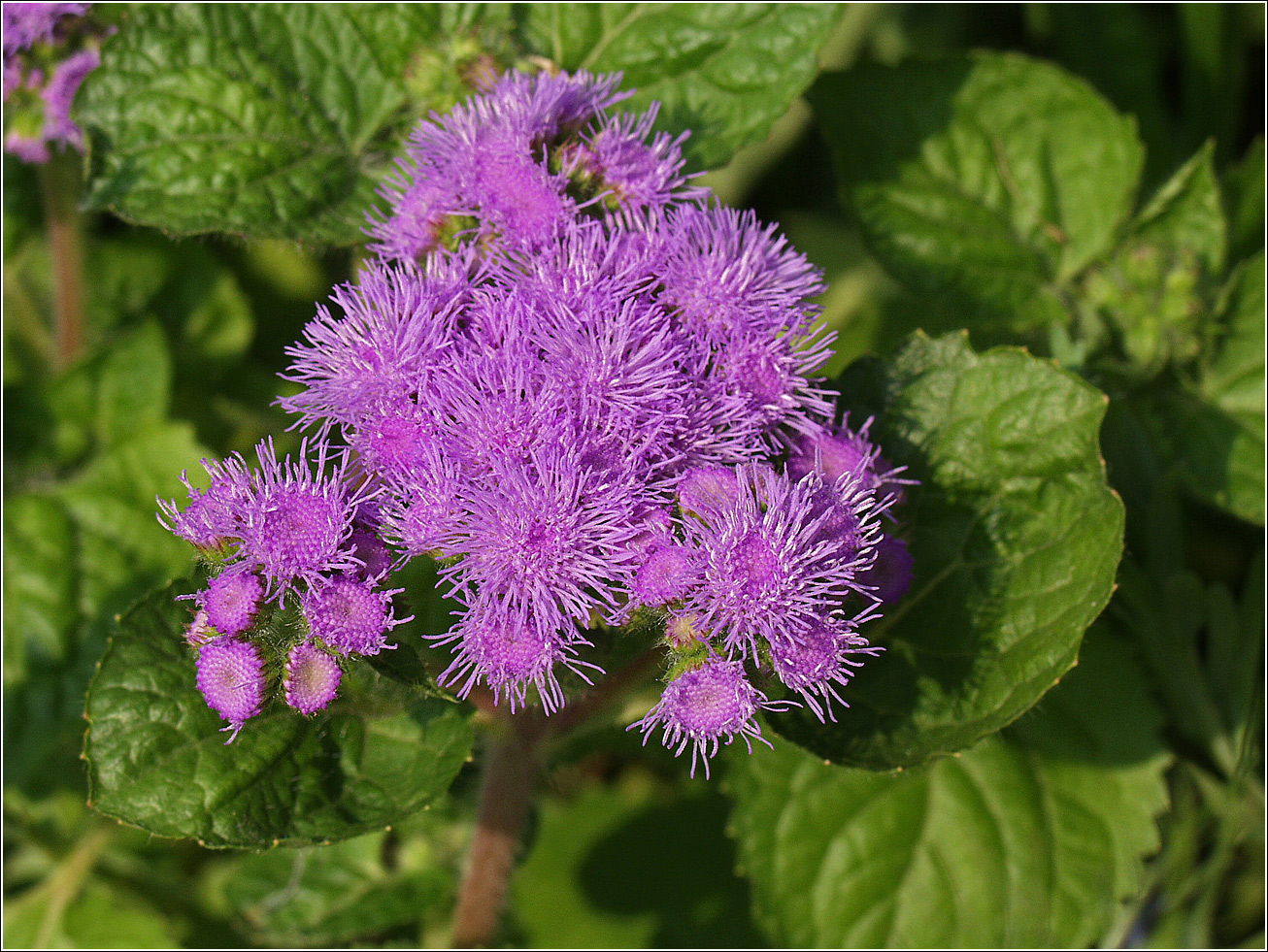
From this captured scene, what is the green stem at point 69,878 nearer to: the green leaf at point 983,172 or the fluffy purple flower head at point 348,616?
the fluffy purple flower head at point 348,616

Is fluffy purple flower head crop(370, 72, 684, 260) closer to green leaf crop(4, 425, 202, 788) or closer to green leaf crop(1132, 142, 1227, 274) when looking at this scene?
green leaf crop(4, 425, 202, 788)

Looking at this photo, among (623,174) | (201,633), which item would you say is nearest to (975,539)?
(623,174)

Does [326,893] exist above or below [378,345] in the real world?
below

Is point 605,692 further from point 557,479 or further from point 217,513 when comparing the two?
point 217,513

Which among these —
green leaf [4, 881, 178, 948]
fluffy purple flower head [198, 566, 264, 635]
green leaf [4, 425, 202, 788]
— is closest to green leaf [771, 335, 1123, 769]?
fluffy purple flower head [198, 566, 264, 635]

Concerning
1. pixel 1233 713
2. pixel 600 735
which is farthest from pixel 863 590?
pixel 1233 713

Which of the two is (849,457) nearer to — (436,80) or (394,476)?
(394,476)

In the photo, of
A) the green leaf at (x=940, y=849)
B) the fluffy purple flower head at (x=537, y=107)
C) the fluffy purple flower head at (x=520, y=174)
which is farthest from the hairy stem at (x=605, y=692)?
the fluffy purple flower head at (x=537, y=107)
